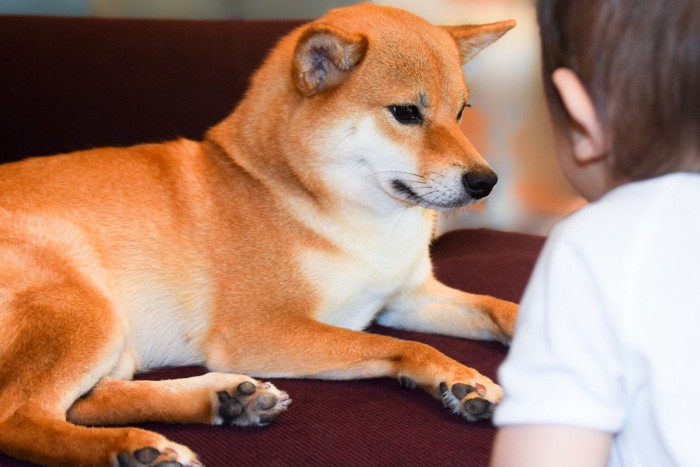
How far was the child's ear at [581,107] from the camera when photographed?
2.56 ft

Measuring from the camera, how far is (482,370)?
5.54 feet

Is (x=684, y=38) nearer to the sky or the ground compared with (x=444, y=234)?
nearer to the sky

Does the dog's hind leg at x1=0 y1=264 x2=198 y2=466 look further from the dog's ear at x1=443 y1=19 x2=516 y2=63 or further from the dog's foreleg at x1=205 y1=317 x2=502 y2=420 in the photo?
the dog's ear at x1=443 y1=19 x2=516 y2=63

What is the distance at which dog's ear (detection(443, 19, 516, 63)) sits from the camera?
1.96 m

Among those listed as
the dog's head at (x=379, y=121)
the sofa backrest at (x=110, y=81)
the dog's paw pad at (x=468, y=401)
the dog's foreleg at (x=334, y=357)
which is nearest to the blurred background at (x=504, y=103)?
the sofa backrest at (x=110, y=81)

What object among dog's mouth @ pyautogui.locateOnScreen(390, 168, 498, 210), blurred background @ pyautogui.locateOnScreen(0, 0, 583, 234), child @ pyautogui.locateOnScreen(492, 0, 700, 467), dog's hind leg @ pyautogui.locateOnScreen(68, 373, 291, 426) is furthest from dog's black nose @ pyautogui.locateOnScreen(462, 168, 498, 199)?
blurred background @ pyautogui.locateOnScreen(0, 0, 583, 234)

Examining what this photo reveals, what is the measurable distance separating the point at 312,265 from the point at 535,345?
103 cm

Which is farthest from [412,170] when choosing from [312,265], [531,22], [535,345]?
[531,22]

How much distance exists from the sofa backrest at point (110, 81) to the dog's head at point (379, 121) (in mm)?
683

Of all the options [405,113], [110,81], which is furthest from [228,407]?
[110,81]

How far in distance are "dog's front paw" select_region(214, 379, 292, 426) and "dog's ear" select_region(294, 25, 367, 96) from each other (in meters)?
0.68

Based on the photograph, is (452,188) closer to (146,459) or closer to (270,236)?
(270,236)

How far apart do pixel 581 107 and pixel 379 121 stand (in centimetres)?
97

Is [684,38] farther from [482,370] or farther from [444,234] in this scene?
[444,234]
